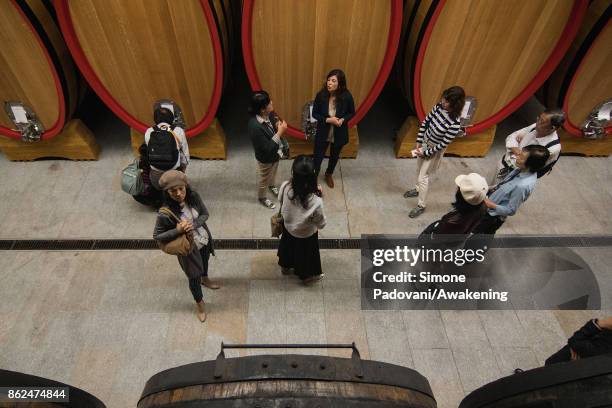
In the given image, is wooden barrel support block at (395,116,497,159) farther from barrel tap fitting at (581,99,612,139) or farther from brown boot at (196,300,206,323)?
brown boot at (196,300,206,323)

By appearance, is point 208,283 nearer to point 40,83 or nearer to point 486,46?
point 40,83

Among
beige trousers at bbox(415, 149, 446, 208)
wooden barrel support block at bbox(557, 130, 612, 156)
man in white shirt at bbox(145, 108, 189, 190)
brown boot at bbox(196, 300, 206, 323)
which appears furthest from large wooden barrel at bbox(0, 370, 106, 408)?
wooden barrel support block at bbox(557, 130, 612, 156)

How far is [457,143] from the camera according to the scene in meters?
4.05

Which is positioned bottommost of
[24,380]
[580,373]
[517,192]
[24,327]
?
[24,327]

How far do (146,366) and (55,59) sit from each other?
2.58 metres

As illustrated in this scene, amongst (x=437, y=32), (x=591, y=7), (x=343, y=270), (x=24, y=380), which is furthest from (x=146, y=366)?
(x=591, y=7)

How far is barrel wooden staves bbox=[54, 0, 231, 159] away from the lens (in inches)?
111

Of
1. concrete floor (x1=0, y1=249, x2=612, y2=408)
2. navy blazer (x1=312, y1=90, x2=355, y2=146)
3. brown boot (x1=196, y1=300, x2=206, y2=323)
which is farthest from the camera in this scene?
navy blazer (x1=312, y1=90, x2=355, y2=146)

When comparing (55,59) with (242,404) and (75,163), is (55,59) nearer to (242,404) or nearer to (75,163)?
(75,163)

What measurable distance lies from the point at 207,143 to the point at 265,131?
126cm

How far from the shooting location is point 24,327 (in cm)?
271

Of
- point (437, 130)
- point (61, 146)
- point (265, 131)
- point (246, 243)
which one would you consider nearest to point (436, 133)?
point (437, 130)

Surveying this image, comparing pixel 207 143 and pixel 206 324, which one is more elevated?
pixel 207 143

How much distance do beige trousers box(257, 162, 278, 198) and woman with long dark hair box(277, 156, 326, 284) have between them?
0.79 m
